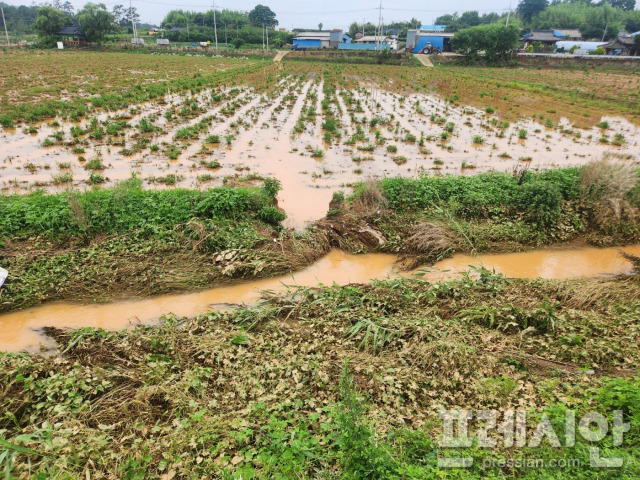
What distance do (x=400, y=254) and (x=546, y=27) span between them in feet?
290

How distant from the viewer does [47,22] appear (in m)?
53.2

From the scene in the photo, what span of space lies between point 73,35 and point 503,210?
69616mm

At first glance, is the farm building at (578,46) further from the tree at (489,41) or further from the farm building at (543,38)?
the tree at (489,41)

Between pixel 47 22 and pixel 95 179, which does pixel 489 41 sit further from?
pixel 47 22

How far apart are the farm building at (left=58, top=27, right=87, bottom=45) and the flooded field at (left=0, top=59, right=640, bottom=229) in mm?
48155

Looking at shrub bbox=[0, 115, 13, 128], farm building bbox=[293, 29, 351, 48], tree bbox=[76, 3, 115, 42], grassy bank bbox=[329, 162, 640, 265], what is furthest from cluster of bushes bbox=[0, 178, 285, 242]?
farm building bbox=[293, 29, 351, 48]

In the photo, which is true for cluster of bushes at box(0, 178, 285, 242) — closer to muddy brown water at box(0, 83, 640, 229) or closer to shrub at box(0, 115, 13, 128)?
muddy brown water at box(0, 83, 640, 229)

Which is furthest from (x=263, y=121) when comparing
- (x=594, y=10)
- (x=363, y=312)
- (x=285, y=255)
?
(x=594, y=10)

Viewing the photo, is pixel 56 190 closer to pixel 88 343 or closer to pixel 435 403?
pixel 88 343

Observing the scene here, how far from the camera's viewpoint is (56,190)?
9.90m

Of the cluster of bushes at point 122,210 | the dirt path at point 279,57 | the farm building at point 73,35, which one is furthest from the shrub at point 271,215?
the farm building at point 73,35

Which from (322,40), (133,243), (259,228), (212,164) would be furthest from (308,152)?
(322,40)

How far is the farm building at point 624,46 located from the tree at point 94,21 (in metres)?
72.3

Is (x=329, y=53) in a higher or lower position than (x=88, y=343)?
higher
